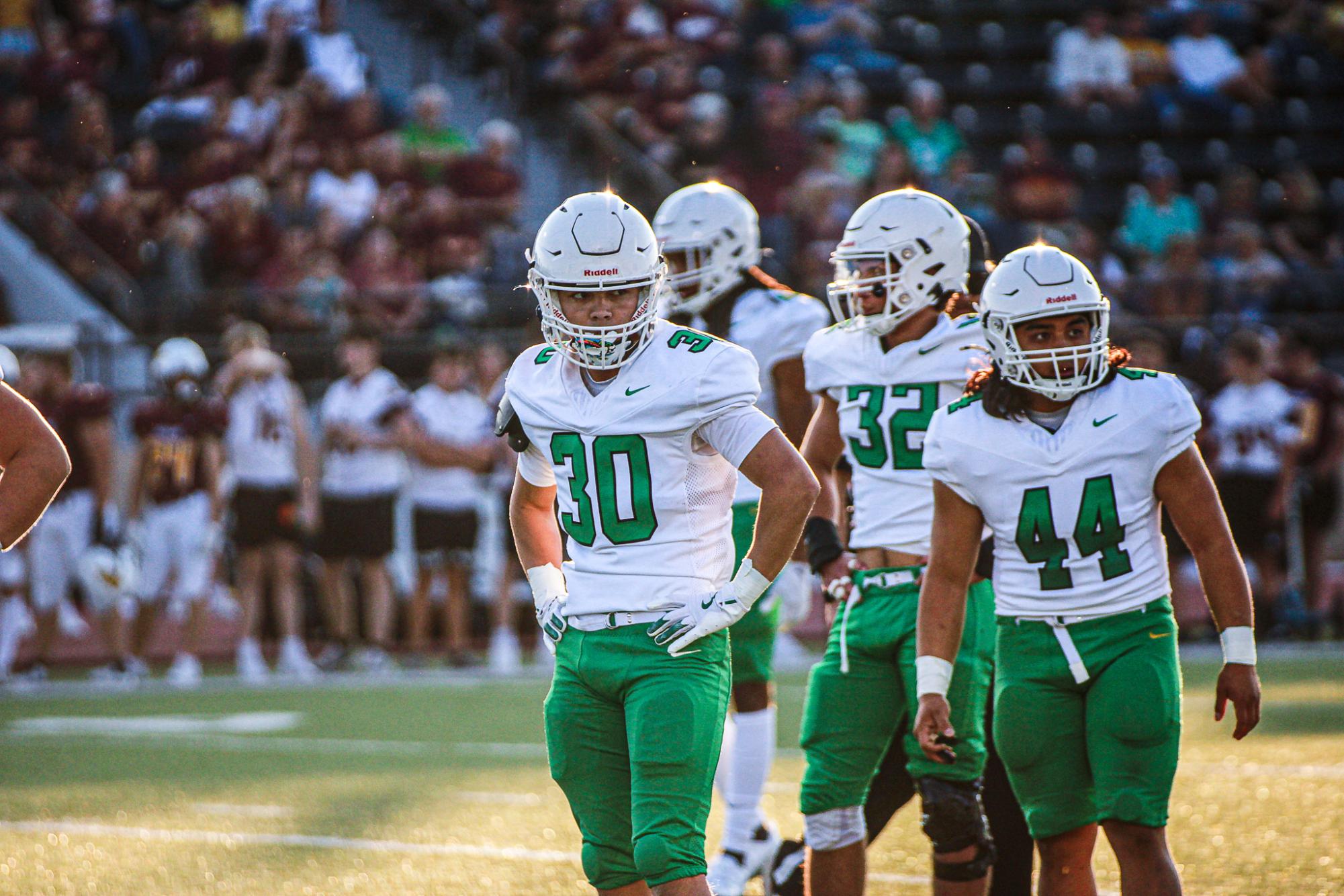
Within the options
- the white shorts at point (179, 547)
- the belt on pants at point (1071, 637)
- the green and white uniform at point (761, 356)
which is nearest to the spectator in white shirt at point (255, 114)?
the white shorts at point (179, 547)

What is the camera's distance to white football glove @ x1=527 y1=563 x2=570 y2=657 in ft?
11.9

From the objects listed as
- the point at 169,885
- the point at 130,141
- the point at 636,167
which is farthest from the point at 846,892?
the point at 130,141

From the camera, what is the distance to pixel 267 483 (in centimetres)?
1097

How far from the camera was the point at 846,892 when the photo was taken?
13.2 ft

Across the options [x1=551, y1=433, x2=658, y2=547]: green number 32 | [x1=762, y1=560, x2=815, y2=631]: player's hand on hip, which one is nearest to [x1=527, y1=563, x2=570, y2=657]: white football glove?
[x1=551, y1=433, x2=658, y2=547]: green number 32

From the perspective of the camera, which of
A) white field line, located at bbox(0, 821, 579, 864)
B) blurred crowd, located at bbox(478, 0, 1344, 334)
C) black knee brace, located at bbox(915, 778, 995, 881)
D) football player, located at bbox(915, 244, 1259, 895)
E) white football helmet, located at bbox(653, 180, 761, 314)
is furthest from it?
blurred crowd, located at bbox(478, 0, 1344, 334)

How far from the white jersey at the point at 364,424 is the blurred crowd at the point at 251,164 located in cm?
188

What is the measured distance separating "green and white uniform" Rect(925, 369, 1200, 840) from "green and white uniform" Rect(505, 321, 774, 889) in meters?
0.61

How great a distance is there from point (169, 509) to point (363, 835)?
543 cm

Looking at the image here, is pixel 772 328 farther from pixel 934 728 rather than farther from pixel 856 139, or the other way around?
pixel 856 139

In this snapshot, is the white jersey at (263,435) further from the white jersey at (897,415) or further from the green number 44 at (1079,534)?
the green number 44 at (1079,534)

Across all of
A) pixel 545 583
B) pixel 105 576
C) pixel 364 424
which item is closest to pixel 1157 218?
pixel 364 424

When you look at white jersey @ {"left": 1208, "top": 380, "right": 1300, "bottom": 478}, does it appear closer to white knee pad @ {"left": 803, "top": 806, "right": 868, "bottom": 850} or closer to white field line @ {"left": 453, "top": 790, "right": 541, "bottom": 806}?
white field line @ {"left": 453, "top": 790, "right": 541, "bottom": 806}

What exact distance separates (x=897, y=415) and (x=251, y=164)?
1173 centimetres
